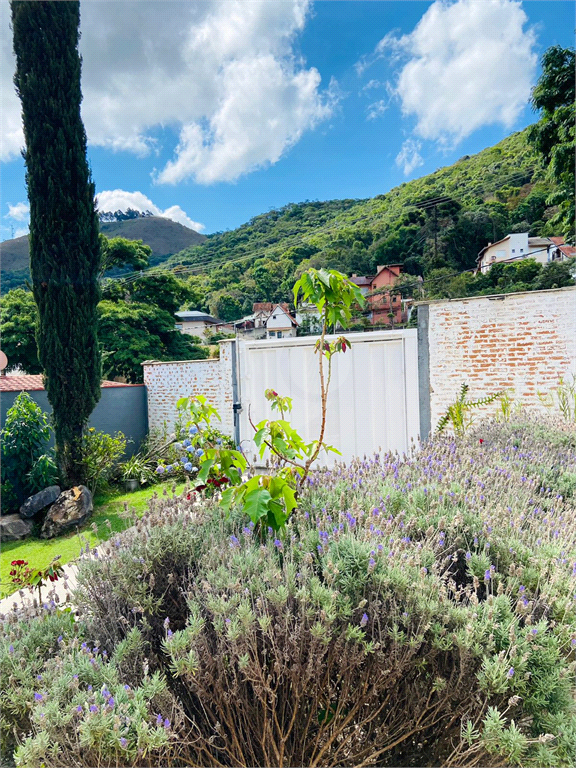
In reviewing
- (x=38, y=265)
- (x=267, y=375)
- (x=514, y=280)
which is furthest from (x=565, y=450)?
(x=514, y=280)

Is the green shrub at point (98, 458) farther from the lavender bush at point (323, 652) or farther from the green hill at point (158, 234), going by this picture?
the green hill at point (158, 234)

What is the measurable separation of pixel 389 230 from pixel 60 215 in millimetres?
13556

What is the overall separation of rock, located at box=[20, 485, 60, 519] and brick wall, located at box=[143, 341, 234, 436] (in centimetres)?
277

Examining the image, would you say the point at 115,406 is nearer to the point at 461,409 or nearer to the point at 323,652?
the point at 461,409

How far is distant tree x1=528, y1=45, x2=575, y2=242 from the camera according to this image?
37.7 feet

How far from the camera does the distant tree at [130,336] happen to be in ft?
47.2

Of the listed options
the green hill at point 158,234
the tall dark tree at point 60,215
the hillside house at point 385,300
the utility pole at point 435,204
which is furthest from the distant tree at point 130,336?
the utility pole at point 435,204

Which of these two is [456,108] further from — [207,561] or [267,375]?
[267,375]

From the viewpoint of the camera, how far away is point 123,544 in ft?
5.40

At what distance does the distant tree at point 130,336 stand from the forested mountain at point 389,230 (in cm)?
219

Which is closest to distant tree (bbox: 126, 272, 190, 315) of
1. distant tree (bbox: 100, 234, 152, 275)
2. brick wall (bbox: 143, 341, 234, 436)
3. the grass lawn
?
distant tree (bbox: 100, 234, 152, 275)

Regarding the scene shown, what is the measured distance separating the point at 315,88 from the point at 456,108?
3.67ft

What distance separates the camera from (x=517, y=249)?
19.7 m

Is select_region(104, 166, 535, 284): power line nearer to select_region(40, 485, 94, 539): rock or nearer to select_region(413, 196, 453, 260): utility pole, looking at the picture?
select_region(413, 196, 453, 260): utility pole
